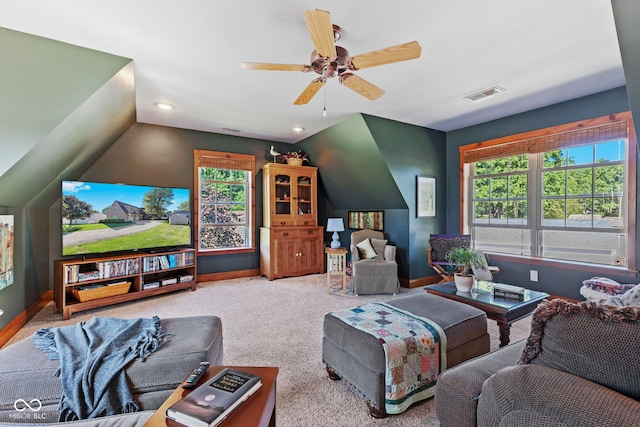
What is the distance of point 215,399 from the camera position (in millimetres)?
1006

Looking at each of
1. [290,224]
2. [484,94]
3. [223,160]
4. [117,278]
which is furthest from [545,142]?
[117,278]

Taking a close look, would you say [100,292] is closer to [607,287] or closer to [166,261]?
[166,261]

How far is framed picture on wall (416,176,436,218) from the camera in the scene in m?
4.52

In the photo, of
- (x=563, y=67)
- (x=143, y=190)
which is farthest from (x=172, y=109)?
(x=563, y=67)

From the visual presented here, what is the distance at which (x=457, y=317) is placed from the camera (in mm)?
1965

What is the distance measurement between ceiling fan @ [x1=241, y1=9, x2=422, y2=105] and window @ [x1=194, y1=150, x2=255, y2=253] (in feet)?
9.56

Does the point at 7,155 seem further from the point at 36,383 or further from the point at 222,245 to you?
the point at 222,245

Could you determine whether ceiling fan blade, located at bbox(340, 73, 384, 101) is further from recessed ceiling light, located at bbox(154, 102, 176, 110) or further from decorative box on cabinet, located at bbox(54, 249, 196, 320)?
decorative box on cabinet, located at bbox(54, 249, 196, 320)

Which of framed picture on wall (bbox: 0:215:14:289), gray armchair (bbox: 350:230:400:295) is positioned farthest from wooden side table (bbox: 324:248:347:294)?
framed picture on wall (bbox: 0:215:14:289)

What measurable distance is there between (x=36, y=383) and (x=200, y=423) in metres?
1.06

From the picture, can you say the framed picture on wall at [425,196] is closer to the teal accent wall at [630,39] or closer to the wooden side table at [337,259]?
the wooden side table at [337,259]

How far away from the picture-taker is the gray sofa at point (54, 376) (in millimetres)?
1299

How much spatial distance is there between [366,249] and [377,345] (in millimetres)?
2924

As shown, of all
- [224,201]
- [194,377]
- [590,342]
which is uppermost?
[224,201]
